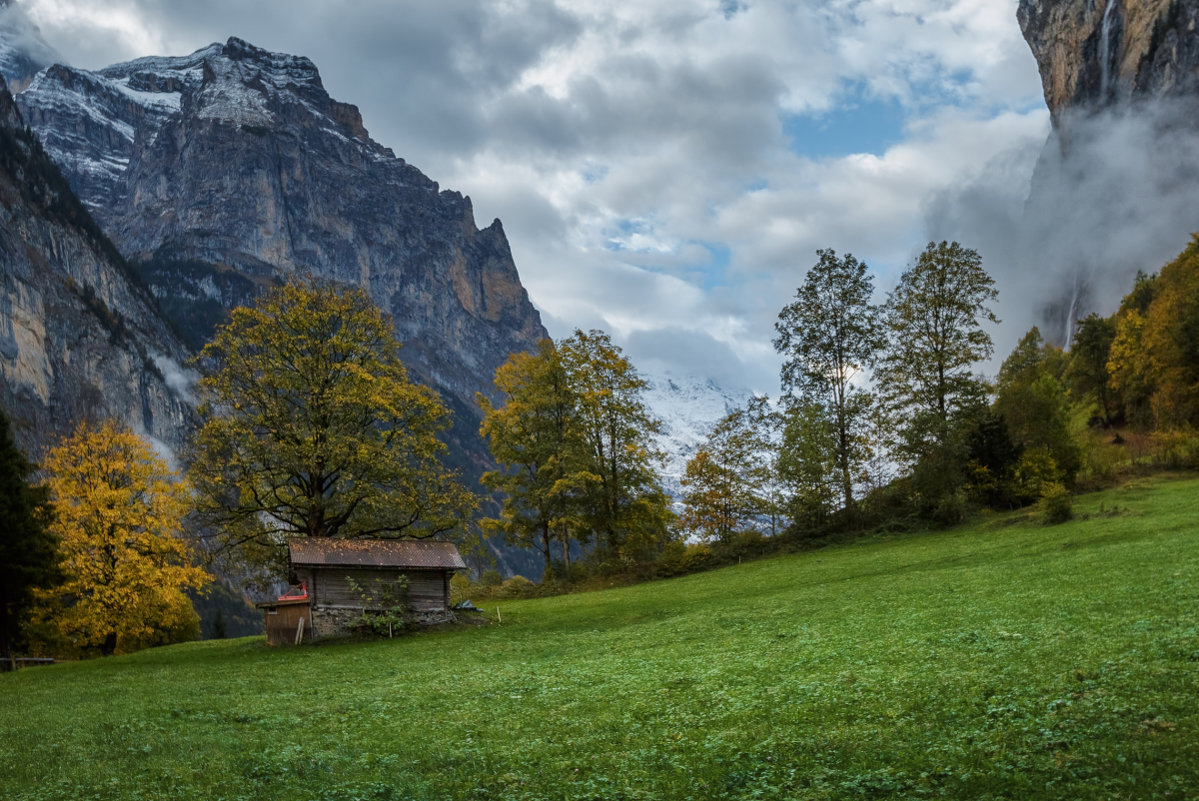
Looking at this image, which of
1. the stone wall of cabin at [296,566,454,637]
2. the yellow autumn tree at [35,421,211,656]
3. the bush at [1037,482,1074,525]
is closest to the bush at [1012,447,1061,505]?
the bush at [1037,482,1074,525]

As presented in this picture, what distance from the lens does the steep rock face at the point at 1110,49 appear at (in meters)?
123

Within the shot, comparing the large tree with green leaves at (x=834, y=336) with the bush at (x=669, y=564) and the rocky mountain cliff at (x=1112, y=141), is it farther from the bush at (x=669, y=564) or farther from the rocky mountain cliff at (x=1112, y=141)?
the rocky mountain cliff at (x=1112, y=141)

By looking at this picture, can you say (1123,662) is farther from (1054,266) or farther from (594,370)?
(1054,266)

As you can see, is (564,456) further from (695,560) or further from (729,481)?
(729,481)

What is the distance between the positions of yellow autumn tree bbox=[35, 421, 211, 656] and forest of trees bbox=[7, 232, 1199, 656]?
0.47ft

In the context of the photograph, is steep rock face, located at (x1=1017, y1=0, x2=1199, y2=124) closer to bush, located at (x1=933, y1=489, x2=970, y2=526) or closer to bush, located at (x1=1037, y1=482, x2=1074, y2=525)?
bush, located at (x1=933, y1=489, x2=970, y2=526)

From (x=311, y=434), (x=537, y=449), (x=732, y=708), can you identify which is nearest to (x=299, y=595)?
(x=311, y=434)

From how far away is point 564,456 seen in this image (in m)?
54.2

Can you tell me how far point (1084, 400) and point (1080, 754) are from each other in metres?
88.5

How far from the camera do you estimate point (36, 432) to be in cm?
14662

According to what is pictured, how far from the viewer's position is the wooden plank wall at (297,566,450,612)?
36.7 metres

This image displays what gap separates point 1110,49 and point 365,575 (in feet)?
529

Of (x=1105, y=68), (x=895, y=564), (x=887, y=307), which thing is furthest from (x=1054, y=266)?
(x=895, y=564)

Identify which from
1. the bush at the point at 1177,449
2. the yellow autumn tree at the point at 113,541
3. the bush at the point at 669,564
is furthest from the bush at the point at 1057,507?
the yellow autumn tree at the point at 113,541
